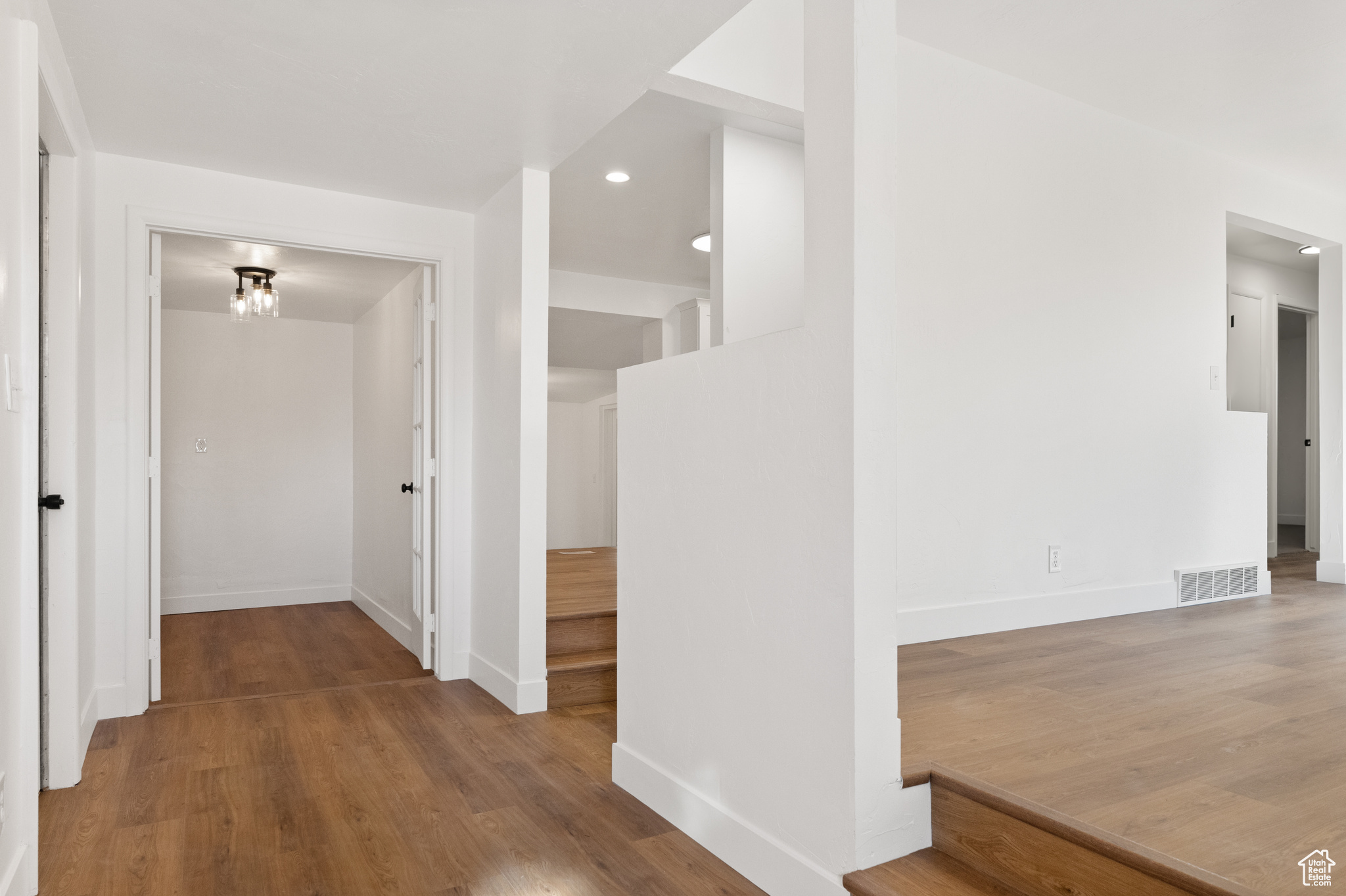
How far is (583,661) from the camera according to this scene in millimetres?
3723

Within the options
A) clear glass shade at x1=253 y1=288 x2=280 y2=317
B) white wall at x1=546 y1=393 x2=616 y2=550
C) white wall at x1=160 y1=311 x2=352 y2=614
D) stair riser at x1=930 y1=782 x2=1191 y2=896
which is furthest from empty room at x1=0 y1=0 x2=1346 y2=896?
white wall at x1=546 y1=393 x2=616 y2=550

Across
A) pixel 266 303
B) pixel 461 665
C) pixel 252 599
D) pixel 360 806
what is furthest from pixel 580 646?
pixel 252 599

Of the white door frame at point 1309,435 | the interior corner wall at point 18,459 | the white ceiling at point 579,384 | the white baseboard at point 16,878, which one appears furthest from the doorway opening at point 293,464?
the white door frame at point 1309,435

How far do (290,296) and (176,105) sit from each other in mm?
3003

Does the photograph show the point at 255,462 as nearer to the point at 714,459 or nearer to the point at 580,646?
the point at 580,646

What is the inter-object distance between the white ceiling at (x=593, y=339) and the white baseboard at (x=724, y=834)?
13.1 feet

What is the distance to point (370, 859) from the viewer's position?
2.14 metres

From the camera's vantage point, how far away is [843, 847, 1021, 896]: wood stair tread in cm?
168

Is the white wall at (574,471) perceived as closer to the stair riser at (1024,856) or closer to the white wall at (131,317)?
the white wall at (131,317)

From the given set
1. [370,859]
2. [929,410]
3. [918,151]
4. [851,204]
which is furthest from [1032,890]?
[918,151]

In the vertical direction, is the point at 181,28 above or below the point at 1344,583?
above

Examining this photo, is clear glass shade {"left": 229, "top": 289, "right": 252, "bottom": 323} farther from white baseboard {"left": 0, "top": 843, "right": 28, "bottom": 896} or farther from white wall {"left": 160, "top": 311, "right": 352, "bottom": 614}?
white baseboard {"left": 0, "top": 843, "right": 28, "bottom": 896}

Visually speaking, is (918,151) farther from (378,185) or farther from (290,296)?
(290,296)

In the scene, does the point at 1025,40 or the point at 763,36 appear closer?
the point at 763,36
